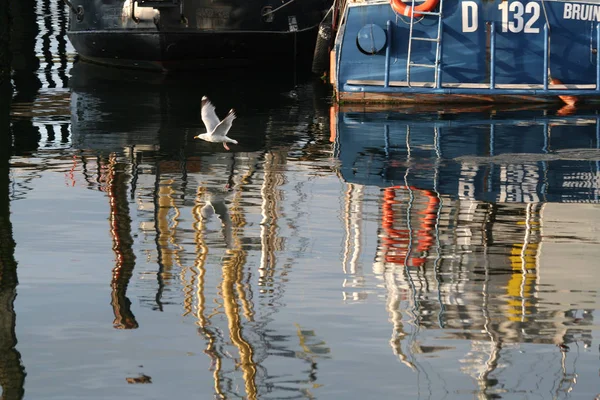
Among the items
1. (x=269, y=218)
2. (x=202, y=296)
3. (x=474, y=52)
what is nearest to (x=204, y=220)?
(x=269, y=218)

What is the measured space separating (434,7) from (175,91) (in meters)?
5.62

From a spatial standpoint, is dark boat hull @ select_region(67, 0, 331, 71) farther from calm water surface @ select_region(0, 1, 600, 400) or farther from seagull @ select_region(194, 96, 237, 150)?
seagull @ select_region(194, 96, 237, 150)

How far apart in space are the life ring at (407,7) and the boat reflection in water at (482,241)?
6.66ft

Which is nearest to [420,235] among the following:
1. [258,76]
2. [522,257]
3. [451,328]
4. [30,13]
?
[522,257]

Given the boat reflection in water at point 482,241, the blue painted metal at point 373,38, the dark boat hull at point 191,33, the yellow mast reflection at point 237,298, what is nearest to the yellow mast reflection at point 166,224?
the yellow mast reflection at point 237,298

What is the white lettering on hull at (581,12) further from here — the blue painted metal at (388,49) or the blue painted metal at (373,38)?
the blue painted metal at (373,38)

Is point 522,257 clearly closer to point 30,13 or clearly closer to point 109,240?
point 109,240

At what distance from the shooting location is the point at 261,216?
13016 millimetres

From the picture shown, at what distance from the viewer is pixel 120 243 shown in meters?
11.8

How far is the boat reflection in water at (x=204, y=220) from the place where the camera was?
28.7 ft

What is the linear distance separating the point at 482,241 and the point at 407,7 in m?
9.88

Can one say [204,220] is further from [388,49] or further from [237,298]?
[388,49]

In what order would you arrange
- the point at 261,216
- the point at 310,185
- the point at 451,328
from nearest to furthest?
the point at 451,328, the point at 261,216, the point at 310,185

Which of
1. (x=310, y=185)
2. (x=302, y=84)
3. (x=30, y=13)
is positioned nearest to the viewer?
(x=310, y=185)
